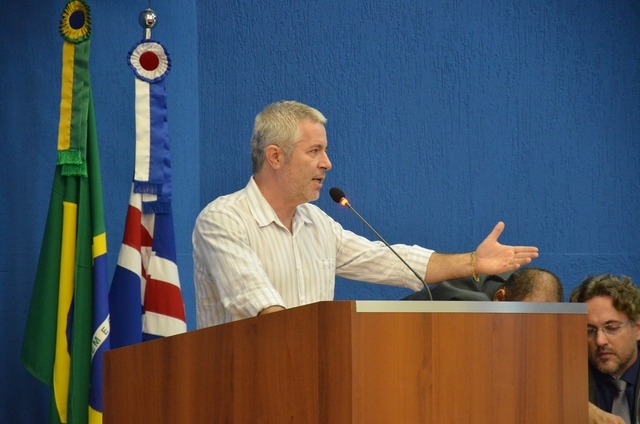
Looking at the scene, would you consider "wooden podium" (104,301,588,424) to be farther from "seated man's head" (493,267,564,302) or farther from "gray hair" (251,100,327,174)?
"seated man's head" (493,267,564,302)

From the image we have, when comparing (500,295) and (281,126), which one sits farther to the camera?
(500,295)

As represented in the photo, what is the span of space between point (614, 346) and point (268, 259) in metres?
1.21

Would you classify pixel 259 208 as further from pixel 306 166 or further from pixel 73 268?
pixel 73 268

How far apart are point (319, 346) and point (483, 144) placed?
2775 mm

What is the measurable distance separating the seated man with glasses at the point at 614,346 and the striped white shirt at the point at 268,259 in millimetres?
627

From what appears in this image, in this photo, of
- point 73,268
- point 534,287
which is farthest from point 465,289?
point 73,268

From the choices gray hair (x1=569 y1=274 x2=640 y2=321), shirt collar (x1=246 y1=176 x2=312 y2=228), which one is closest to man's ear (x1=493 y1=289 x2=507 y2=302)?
gray hair (x1=569 y1=274 x2=640 y2=321)

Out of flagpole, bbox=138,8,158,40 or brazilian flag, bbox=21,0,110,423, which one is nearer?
brazilian flag, bbox=21,0,110,423

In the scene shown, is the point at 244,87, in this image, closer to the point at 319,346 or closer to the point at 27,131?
the point at 27,131

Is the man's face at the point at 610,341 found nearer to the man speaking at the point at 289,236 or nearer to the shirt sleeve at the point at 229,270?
the man speaking at the point at 289,236

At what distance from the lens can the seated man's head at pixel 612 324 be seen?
3.46 metres

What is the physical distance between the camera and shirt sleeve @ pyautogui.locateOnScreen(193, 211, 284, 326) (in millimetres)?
3008

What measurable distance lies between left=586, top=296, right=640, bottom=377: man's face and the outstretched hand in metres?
0.47

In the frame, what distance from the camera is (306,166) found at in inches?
135
